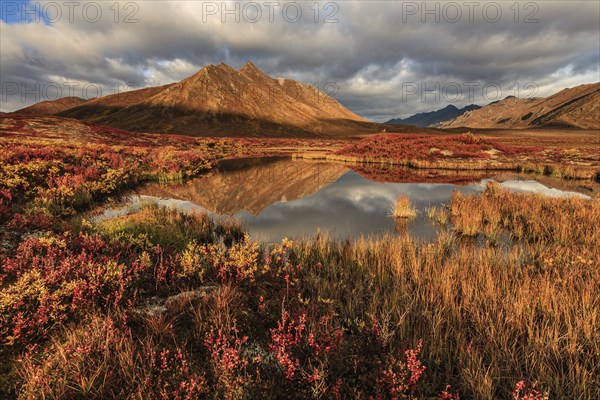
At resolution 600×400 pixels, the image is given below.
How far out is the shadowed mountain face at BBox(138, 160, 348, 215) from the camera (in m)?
16.6

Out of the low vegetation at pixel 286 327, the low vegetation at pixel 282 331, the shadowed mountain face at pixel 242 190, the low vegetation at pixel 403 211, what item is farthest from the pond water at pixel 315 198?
the low vegetation at pixel 282 331

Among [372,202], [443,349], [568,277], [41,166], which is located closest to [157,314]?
[443,349]

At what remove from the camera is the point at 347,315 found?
16.9ft

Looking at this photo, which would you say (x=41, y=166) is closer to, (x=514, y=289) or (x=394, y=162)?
(x=514, y=289)

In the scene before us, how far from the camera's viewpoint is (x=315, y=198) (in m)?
18.3

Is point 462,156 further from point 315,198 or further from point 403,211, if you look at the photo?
point 403,211

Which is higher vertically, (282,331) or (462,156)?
(462,156)

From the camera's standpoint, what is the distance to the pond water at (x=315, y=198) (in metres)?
12.3

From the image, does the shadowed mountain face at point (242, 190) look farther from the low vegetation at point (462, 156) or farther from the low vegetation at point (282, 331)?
the low vegetation at point (462, 156)

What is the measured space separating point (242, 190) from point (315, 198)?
5582 mm

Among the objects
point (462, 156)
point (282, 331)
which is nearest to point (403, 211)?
point (282, 331)

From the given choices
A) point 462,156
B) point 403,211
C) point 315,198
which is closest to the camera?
point 403,211

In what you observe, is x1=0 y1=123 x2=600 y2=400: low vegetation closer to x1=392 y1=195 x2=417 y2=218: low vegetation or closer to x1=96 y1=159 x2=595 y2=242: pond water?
x1=96 y1=159 x2=595 y2=242: pond water

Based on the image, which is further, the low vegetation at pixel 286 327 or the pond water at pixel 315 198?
the pond water at pixel 315 198
